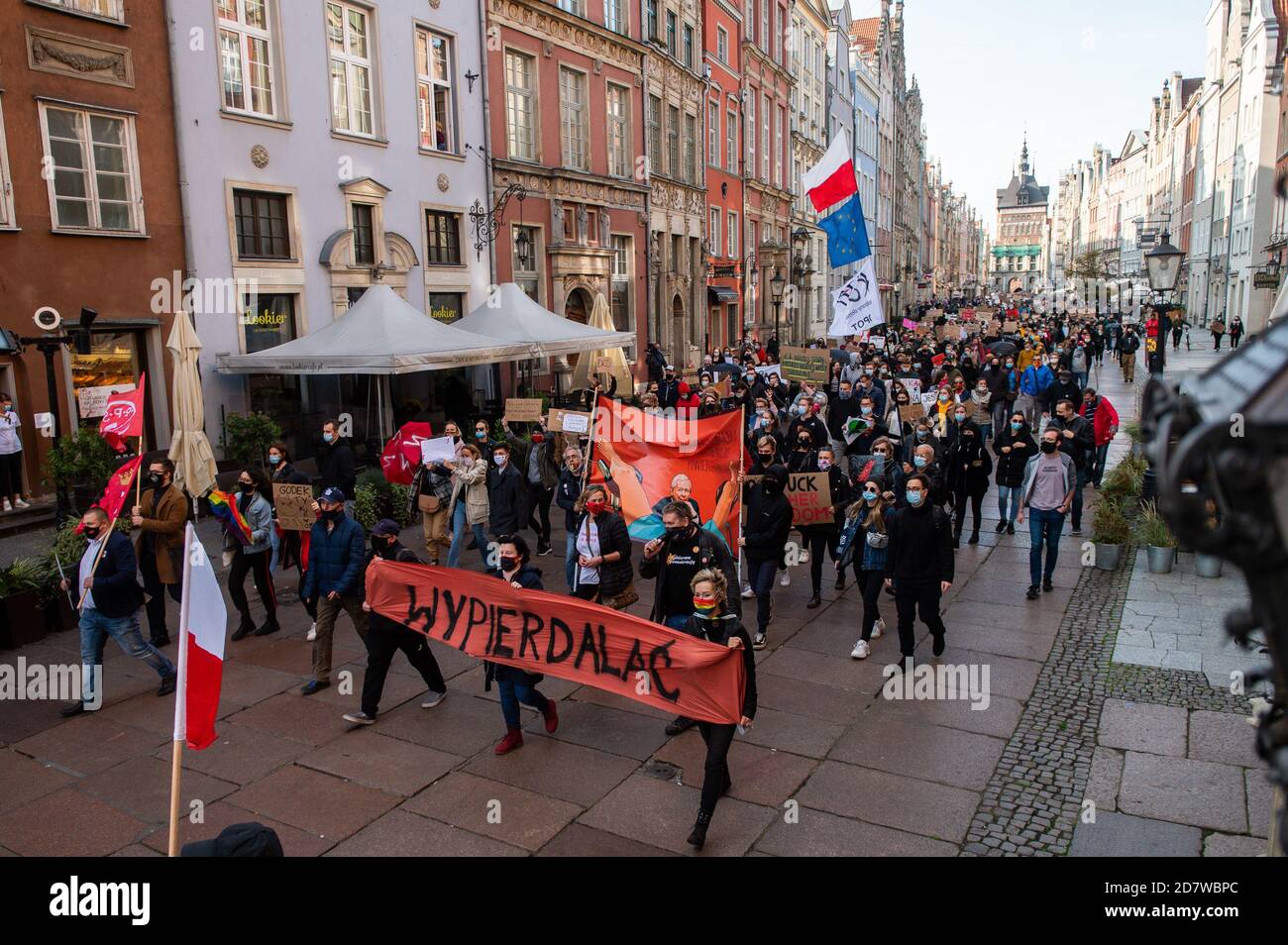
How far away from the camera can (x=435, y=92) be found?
21781mm

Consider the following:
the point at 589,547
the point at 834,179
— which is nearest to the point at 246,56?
the point at 834,179

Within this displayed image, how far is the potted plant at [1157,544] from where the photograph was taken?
36.9 ft

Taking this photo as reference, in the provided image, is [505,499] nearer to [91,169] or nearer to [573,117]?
[91,169]

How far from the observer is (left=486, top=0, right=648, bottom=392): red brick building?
24.1m

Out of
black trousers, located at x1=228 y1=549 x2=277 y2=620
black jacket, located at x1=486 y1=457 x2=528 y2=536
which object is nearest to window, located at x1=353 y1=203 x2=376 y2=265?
black jacket, located at x1=486 y1=457 x2=528 y2=536

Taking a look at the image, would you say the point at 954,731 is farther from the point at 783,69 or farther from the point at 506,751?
the point at 783,69

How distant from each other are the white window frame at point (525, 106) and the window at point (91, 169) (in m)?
Result: 10.7

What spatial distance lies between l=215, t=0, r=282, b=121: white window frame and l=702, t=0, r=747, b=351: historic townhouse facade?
2007 centimetres

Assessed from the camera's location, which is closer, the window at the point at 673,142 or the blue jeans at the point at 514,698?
the blue jeans at the point at 514,698

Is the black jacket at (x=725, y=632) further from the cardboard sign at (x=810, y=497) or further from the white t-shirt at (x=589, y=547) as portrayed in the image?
the cardboard sign at (x=810, y=497)

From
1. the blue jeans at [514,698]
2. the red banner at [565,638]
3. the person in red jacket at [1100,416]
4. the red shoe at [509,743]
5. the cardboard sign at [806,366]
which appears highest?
the cardboard sign at [806,366]

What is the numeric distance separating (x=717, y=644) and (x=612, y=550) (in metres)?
2.27

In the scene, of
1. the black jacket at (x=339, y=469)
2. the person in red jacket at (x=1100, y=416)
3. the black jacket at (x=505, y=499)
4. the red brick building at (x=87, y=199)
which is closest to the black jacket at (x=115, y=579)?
the black jacket at (x=505, y=499)

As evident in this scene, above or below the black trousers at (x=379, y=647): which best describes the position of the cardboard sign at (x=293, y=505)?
above
